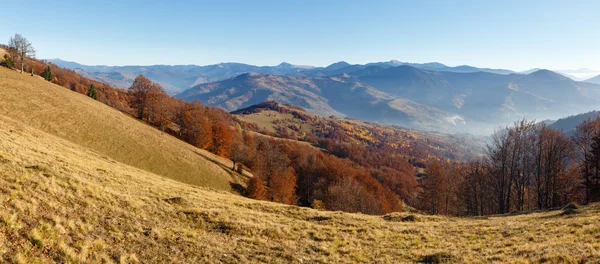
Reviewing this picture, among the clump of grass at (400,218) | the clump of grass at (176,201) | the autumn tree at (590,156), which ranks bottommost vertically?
the clump of grass at (400,218)

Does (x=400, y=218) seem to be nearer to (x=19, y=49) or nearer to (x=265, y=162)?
(x=265, y=162)

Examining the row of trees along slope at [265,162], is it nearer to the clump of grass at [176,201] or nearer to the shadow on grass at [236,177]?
the shadow on grass at [236,177]

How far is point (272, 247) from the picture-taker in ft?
58.9

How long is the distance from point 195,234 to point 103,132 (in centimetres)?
5193

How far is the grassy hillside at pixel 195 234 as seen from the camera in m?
12.9

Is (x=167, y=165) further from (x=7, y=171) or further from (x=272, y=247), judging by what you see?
(x=272, y=247)

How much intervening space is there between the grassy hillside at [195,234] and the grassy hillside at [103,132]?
95.3 feet

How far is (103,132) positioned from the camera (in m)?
57.2

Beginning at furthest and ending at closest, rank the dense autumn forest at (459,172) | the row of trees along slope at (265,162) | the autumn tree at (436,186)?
the row of trees along slope at (265,162)
the autumn tree at (436,186)
the dense autumn forest at (459,172)

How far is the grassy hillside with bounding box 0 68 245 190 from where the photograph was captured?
50.7 meters

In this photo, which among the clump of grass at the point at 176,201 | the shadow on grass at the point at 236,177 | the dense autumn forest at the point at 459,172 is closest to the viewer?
the clump of grass at the point at 176,201

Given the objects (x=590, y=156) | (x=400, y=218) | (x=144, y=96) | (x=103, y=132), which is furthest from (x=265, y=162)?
(x=590, y=156)

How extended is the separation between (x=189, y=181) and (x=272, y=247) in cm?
4351

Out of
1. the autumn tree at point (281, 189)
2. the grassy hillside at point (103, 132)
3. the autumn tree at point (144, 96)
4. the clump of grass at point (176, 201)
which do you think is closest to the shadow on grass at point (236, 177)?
the grassy hillside at point (103, 132)
